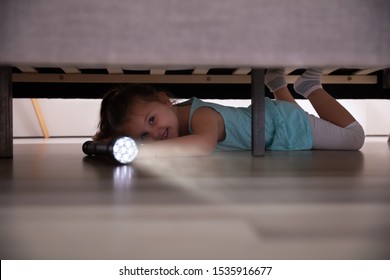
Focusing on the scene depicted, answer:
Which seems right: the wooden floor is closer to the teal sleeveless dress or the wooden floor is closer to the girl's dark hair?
the girl's dark hair

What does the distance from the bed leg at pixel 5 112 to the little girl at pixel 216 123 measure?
259mm

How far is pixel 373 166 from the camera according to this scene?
3.12 ft

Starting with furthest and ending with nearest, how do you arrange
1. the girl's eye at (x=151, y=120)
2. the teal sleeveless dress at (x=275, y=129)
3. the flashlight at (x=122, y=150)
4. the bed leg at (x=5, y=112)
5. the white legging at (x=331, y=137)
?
the white legging at (x=331, y=137)
the teal sleeveless dress at (x=275, y=129)
the girl's eye at (x=151, y=120)
the bed leg at (x=5, y=112)
the flashlight at (x=122, y=150)

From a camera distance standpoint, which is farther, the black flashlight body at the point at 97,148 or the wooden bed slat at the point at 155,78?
the wooden bed slat at the point at 155,78

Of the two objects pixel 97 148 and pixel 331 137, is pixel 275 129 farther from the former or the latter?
pixel 97 148

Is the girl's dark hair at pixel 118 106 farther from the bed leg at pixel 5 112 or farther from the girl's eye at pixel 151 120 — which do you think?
the bed leg at pixel 5 112

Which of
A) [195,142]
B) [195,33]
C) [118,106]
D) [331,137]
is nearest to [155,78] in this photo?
[118,106]

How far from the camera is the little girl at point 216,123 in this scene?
1.19 metres

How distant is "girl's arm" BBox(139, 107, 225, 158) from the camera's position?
43.9 inches

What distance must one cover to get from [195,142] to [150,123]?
0.46ft

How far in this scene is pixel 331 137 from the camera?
60.0 inches

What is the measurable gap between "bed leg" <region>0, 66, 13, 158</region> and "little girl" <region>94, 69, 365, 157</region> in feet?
0.85

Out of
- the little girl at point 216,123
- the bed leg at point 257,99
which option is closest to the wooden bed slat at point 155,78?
the little girl at point 216,123

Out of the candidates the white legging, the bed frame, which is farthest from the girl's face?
the bed frame
